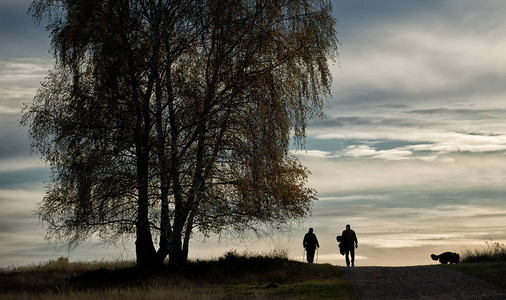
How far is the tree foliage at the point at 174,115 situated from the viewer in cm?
1928

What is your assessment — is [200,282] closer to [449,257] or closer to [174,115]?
[174,115]

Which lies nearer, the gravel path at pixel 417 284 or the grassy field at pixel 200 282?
the gravel path at pixel 417 284

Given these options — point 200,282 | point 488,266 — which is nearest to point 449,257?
point 488,266

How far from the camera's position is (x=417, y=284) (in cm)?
1764

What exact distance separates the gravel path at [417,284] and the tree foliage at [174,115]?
12.7ft

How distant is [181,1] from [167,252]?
969cm

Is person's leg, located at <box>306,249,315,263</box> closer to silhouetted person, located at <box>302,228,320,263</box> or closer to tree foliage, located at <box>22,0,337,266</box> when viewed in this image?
silhouetted person, located at <box>302,228,320,263</box>

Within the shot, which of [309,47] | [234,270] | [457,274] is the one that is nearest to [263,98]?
[309,47]

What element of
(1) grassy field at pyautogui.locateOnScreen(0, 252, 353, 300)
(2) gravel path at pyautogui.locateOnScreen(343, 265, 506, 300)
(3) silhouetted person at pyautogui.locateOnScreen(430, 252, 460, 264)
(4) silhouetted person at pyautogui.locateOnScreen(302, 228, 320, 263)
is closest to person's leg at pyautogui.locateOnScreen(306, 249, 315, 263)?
(4) silhouetted person at pyautogui.locateOnScreen(302, 228, 320, 263)

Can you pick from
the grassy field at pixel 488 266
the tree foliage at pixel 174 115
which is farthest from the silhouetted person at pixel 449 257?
the tree foliage at pixel 174 115

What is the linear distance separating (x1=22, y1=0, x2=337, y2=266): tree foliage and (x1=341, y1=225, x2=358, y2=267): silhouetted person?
17.9 feet

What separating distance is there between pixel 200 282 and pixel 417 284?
7.38 metres

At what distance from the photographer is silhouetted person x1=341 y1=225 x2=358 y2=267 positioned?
25.5 meters

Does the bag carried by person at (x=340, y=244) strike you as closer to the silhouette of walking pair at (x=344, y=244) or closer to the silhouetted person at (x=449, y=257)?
the silhouette of walking pair at (x=344, y=244)
